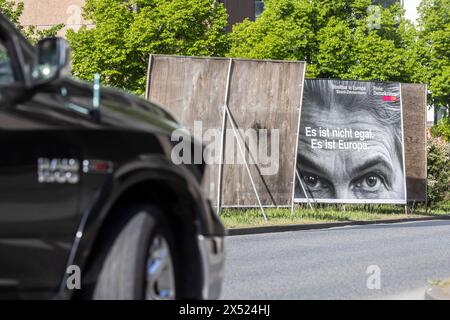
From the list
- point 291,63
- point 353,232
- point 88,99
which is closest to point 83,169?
point 88,99

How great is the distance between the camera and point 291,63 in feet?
74.2

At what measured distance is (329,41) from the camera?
56.2 m

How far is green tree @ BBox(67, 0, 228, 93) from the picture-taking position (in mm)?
53125

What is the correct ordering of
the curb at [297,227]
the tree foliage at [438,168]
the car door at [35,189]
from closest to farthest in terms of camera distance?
the car door at [35,189]
the curb at [297,227]
the tree foliage at [438,168]

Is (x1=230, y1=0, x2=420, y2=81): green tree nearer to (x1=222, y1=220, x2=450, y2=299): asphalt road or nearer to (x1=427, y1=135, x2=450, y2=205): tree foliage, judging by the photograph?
(x1=427, y1=135, x2=450, y2=205): tree foliage

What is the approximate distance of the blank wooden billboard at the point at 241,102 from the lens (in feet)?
69.3

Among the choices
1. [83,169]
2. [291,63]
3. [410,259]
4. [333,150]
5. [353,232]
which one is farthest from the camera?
[333,150]

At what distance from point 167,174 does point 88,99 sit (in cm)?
48

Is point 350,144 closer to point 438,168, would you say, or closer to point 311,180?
point 311,180

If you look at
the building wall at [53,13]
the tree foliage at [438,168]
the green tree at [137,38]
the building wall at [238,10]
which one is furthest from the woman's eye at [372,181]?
the building wall at [238,10]

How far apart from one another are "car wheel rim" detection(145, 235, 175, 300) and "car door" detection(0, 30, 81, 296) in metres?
0.53

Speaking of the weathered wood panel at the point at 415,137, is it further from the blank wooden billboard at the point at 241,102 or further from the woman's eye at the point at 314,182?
the blank wooden billboard at the point at 241,102

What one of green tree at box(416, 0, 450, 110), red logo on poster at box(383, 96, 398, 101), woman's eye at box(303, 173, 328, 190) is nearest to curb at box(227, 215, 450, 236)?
woman's eye at box(303, 173, 328, 190)
